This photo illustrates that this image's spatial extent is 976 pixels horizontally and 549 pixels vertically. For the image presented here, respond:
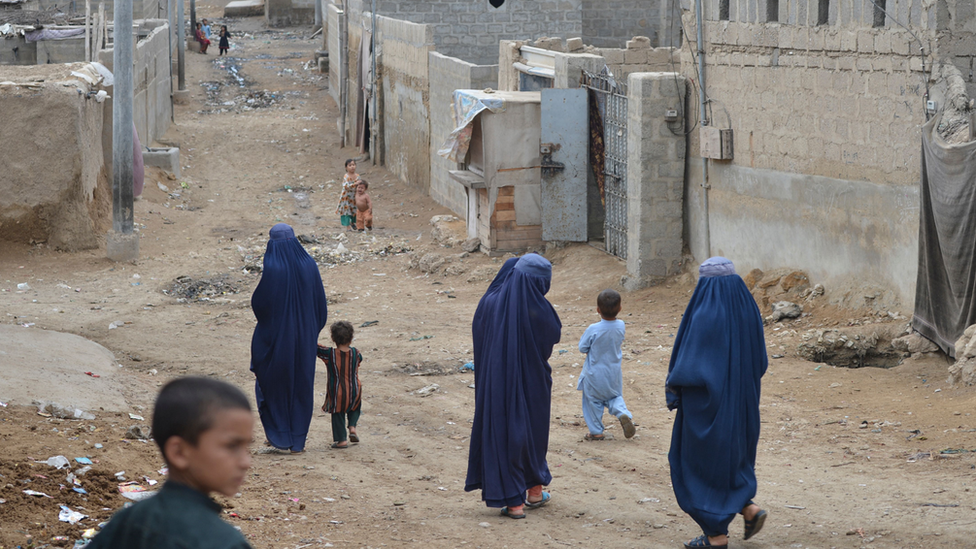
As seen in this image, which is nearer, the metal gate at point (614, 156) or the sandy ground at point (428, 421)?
the sandy ground at point (428, 421)

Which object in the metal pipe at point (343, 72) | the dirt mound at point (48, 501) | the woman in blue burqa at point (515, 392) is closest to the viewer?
the dirt mound at point (48, 501)

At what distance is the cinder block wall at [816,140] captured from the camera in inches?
337

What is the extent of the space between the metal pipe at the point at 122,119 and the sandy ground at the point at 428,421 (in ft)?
2.39

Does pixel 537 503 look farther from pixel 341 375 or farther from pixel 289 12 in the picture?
pixel 289 12

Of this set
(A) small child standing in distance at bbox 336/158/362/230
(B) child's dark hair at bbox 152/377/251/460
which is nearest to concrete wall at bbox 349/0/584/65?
(A) small child standing in distance at bbox 336/158/362/230

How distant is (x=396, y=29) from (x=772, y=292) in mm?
11156

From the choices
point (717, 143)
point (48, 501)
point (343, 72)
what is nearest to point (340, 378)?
point (48, 501)

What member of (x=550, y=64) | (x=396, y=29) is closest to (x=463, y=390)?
(x=550, y=64)

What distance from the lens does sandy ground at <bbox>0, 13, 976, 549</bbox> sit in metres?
5.04

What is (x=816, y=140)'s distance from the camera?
9.59m

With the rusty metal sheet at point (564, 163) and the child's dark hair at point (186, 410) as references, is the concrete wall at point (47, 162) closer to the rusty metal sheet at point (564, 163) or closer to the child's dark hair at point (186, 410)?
the rusty metal sheet at point (564, 163)

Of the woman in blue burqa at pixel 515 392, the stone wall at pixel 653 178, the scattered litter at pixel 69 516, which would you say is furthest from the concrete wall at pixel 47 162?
the woman in blue burqa at pixel 515 392

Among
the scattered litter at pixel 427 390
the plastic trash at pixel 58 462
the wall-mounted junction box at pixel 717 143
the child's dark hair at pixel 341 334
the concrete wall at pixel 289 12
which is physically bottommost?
the scattered litter at pixel 427 390

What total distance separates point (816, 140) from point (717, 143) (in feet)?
4.40
